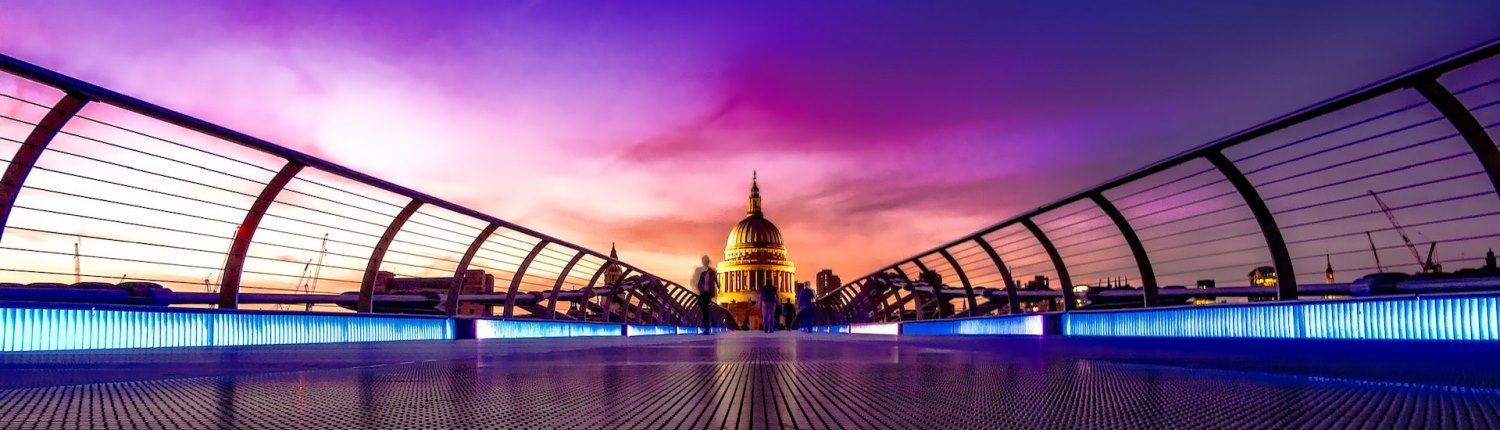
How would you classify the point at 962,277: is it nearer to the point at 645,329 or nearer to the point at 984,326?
the point at 984,326

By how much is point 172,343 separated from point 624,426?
6228 millimetres

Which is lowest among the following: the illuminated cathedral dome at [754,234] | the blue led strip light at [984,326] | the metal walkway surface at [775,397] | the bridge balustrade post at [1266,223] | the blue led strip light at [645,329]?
the blue led strip light at [645,329]

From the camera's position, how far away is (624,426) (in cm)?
147

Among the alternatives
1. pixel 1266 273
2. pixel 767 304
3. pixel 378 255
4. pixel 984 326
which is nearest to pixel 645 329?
pixel 767 304

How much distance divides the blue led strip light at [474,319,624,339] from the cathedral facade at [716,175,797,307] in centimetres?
11028

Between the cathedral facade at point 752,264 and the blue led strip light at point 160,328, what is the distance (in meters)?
118

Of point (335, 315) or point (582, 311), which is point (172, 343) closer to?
point (335, 315)

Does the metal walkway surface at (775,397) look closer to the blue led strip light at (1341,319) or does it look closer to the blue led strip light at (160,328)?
the blue led strip light at (1341,319)

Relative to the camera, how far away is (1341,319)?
5.67 meters

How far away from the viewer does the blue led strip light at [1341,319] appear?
493 cm

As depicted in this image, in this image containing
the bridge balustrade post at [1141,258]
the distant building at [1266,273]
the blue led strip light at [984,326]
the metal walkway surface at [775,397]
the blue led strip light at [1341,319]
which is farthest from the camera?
the blue led strip light at [984,326]

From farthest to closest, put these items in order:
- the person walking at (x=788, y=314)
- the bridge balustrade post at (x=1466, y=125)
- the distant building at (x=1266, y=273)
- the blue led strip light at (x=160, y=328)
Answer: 1. the person walking at (x=788, y=314)
2. the distant building at (x=1266, y=273)
3. the blue led strip light at (x=160, y=328)
4. the bridge balustrade post at (x=1466, y=125)

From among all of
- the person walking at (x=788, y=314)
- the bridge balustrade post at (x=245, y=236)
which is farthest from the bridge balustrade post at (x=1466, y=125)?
the person walking at (x=788, y=314)

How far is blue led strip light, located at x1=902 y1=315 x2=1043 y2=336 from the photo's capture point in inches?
397
